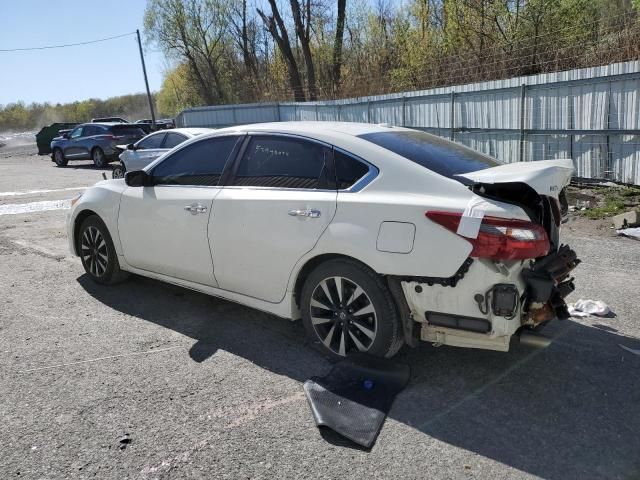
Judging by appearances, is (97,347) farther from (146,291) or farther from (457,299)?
(457,299)

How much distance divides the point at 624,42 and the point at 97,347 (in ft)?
35.4

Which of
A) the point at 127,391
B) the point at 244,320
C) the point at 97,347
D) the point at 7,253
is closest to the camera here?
the point at 127,391

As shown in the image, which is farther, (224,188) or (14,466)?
(224,188)

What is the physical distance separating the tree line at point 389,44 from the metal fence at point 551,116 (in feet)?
5.09

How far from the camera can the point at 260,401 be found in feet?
11.0

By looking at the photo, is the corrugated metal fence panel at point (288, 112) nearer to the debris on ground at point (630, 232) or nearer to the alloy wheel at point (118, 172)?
the alloy wheel at point (118, 172)

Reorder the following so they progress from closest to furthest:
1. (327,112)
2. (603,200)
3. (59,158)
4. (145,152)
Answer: (603,200) → (145,152) → (327,112) → (59,158)

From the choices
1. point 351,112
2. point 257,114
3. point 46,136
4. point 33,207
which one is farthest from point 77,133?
point 33,207

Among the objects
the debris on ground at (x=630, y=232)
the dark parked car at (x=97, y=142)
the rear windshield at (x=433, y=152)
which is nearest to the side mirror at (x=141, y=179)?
the rear windshield at (x=433, y=152)

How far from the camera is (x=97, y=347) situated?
4.22 meters

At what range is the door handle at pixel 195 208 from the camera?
4.34 metres

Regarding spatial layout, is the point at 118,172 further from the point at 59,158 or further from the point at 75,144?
the point at 59,158

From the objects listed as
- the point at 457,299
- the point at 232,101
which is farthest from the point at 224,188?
the point at 232,101

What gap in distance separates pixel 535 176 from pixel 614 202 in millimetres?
6382
